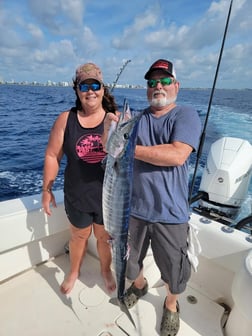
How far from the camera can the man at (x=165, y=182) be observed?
1.78 m

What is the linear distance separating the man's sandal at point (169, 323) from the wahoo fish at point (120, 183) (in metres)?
0.59

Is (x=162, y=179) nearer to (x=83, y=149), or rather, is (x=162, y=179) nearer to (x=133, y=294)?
(x=83, y=149)

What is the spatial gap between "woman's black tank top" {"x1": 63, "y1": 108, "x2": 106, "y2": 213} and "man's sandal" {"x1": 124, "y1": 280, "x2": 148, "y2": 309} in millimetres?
859

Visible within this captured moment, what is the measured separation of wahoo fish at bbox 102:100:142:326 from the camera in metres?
1.26

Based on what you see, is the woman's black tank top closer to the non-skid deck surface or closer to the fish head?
the fish head

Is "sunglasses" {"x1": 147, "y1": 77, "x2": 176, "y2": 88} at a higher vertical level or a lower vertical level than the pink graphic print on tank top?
higher

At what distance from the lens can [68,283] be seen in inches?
96.1

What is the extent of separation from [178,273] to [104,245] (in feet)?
2.44

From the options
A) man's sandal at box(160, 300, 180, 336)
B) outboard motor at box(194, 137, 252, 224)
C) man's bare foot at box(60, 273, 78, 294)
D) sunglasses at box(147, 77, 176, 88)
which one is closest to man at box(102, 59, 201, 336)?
sunglasses at box(147, 77, 176, 88)

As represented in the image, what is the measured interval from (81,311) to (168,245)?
103cm

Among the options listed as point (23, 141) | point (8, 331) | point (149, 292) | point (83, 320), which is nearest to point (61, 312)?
point (83, 320)

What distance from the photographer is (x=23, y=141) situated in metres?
10.5

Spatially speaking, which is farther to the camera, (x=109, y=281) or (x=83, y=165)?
(x=109, y=281)

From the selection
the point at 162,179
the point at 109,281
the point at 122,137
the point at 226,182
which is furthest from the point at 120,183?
the point at 226,182
